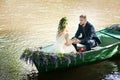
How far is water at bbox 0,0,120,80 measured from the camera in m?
9.23

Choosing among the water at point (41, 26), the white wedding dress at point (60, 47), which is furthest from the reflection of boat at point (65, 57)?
the white wedding dress at point (60, 47)

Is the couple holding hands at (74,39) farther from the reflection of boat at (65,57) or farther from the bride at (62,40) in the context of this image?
the reflection of boat at (65,57)

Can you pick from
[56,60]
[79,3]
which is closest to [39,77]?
[56,60]

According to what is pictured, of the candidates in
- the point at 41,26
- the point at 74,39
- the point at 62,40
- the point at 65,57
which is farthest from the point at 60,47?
the point at 41,26

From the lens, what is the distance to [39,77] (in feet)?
29.2

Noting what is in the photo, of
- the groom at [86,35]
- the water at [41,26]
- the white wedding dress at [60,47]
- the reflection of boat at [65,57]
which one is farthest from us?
the groom at [86,35]

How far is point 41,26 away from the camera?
1455cm

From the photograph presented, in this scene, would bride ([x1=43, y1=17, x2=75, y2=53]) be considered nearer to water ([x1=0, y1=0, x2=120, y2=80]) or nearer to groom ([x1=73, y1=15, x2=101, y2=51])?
groom ([x1=73, y1=15, x2=101, y2=51])

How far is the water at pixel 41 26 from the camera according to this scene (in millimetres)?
9227

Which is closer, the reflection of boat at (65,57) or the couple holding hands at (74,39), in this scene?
the reflection of boat at (65,57)

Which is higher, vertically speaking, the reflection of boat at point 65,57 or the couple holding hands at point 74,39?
the couple holding hands at point 74,39

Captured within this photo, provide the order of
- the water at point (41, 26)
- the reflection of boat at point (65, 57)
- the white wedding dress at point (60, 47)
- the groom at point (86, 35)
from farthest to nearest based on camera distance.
Answer: the groom at point (86, 35) < the water at point (41, 26) < the white wedding dress at point (60, 47) < the reflection of boat at point (65, 57)

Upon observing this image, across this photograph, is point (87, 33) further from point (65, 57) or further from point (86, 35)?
point (65, 57)

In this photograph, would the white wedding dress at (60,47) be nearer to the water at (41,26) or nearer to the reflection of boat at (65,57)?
the reflection of boat at (65,57)
